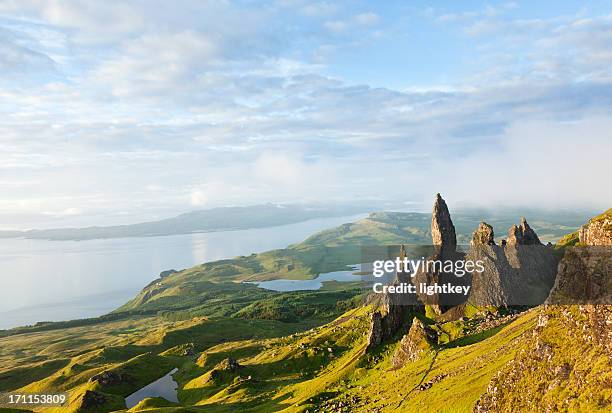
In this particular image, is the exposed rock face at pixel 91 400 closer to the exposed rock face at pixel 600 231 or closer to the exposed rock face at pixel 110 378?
the exposed rock face at pixel 110 378

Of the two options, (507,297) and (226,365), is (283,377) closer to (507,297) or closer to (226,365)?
(226,365)

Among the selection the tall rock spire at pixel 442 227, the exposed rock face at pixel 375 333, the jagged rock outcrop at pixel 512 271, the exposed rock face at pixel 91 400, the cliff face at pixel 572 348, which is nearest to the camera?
the cliff face at pixel 572 348

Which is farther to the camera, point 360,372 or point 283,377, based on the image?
point 283,377

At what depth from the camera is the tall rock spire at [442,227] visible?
14300 centimetres

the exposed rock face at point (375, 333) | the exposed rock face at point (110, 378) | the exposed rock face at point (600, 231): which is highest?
the exposed rock face at point (600, 231)

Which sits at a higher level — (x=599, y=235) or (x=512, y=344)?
(x=599, y=235)

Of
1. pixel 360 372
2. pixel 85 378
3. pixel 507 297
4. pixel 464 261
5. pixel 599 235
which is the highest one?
pixel 599 235

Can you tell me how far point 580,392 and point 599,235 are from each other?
52.0 ft

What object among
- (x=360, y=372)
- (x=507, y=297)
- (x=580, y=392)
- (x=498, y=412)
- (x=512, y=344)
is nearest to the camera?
(x=580, y=392)

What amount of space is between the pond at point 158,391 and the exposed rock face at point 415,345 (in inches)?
3436

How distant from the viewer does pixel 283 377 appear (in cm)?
12888

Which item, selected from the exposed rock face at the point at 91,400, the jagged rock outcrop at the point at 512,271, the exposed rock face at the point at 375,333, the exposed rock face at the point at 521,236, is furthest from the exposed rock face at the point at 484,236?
the exposed rock face at the point at 91,400

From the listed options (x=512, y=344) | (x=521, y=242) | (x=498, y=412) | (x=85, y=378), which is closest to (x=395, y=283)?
(x=521, y=242)

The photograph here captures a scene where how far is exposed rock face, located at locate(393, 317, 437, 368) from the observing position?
93875 mm
